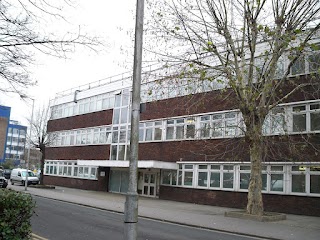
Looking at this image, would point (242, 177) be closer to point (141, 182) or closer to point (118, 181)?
point (141, 182)

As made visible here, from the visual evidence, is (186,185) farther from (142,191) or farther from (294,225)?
(294,225)

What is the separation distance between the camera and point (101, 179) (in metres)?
33.8

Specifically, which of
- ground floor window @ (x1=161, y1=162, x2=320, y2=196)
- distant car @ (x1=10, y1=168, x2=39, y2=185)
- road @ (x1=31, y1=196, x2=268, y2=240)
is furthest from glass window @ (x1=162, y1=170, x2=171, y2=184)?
distant car @ (x1=10, y1=168, x2=39, y2=185)

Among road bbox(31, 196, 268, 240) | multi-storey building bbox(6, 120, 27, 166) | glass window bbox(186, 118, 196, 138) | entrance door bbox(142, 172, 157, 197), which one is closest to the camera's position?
road bbox(31, 196, 268, 240)

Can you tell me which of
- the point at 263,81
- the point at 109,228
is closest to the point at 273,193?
the point at 263,81

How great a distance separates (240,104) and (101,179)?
20.1 meters

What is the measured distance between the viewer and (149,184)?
2891cm

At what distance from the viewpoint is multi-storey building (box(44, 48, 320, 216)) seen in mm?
19312

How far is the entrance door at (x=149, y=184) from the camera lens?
93.4ft

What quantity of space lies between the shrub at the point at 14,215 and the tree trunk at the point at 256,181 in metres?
11.9

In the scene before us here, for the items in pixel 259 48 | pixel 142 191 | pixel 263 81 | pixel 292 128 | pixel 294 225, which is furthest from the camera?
pixel 142 191

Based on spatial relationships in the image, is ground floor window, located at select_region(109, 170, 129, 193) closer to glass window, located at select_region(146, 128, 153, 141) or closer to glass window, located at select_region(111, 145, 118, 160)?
glass window, located at select_region(111, 145, 118, 160)

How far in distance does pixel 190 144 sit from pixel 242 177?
444 centimetres

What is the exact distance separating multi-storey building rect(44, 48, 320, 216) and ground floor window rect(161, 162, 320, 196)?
5cm
